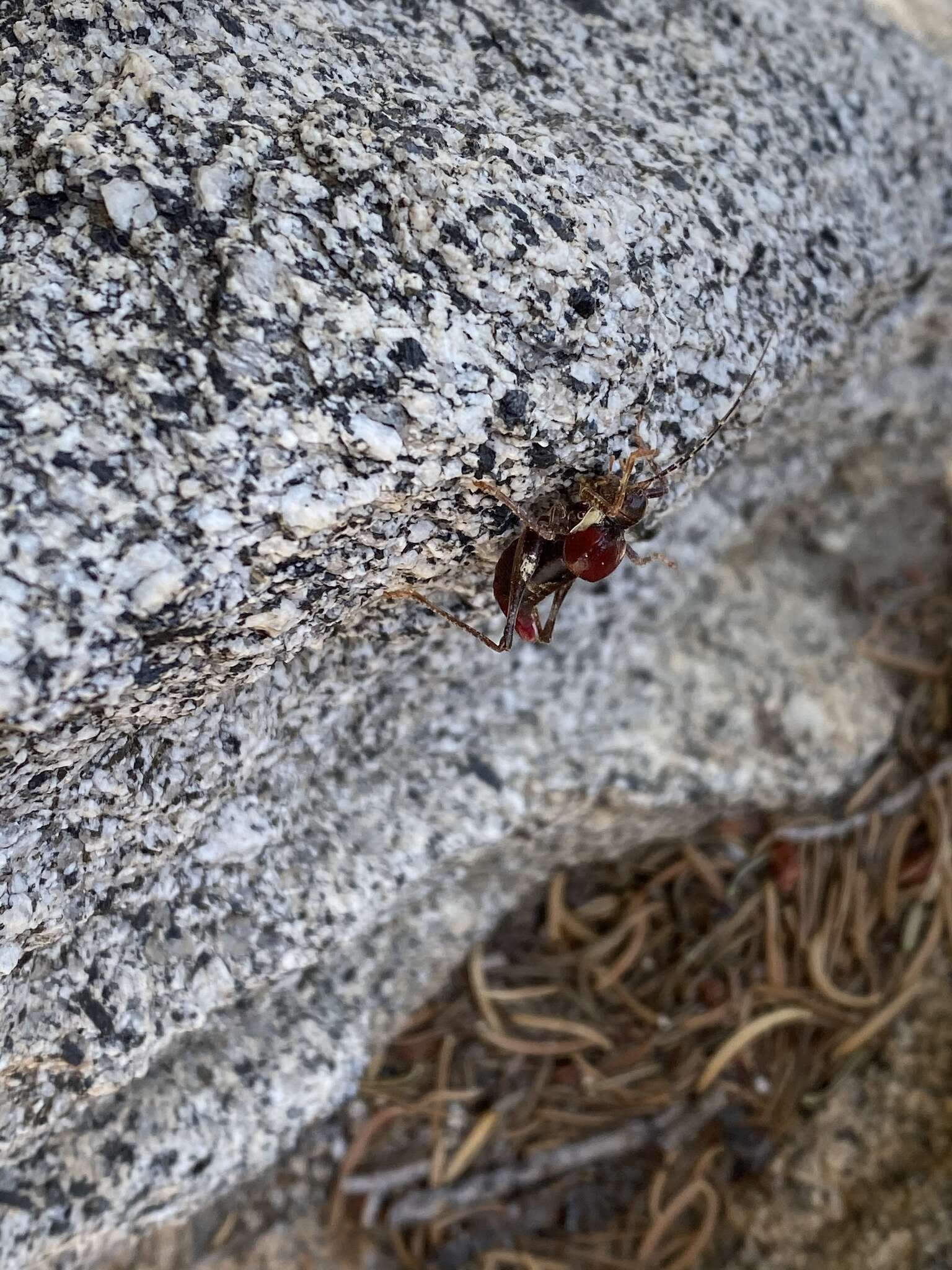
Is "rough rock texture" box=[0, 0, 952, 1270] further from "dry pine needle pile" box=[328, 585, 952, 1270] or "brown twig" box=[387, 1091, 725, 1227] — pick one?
"brown twig" box=[387, 1091, 725, 1227]

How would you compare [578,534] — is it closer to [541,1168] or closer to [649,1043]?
[649,1043]

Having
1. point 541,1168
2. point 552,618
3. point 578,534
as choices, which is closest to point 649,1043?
point 541,1168

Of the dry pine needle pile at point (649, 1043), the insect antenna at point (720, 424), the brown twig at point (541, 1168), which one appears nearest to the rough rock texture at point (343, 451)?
the insect antenna at point (720, 424)

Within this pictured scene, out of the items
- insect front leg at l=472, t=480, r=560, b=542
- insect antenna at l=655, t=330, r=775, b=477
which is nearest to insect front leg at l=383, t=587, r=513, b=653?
insect front leg at l=472, t=480, r=560, b=542

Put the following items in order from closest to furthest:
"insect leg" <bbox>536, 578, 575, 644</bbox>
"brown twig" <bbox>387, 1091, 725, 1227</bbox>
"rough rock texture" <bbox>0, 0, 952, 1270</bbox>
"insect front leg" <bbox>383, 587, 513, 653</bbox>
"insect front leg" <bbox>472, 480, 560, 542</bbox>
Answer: "rough rock texture" <bbox>0, 0, 952, 1270</bbox>, "insect front leg" <bbox>472, 480, 560, 542</bbox>, "insect front leg" <bbox>383, 587, 513, 653</bbox>, "insect leg" <bbox>536, 578, 575, 644</bbox>, "brown twig" <bbox>387, 1091, 725, 1227</bbox>

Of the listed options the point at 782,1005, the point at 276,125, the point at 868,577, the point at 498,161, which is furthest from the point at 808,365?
the point at 782,1005
